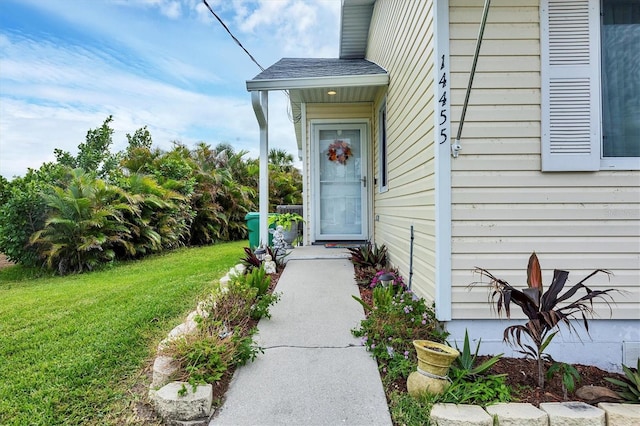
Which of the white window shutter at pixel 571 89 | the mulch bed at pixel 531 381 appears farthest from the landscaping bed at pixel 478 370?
the white window shutter at pixel 571 89

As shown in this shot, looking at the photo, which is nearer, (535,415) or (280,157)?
(535,415)

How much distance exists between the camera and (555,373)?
2.22 meters

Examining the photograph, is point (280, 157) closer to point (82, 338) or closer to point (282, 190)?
Answer: point (282, 190)

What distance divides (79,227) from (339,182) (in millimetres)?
4455

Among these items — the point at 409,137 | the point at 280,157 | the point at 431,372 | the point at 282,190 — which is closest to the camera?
the point at 431,372

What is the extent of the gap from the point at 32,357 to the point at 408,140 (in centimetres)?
369

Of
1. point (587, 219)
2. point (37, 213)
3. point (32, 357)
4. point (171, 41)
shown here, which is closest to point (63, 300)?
point (32, 357)

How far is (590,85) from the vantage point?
95.3 inches

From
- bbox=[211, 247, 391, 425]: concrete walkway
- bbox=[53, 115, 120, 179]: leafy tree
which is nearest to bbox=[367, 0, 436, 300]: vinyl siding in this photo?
bbox=[211, 247, 391, 425]: concrete walkway

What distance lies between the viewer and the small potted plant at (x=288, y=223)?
6.49 m

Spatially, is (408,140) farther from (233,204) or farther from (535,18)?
(233,204)

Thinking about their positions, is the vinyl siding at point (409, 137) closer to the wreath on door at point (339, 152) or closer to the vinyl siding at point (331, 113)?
the vinyl siding at point (331, 113)

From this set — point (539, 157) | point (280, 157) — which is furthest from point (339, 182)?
point (280, 157)

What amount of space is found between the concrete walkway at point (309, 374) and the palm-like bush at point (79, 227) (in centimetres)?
405
